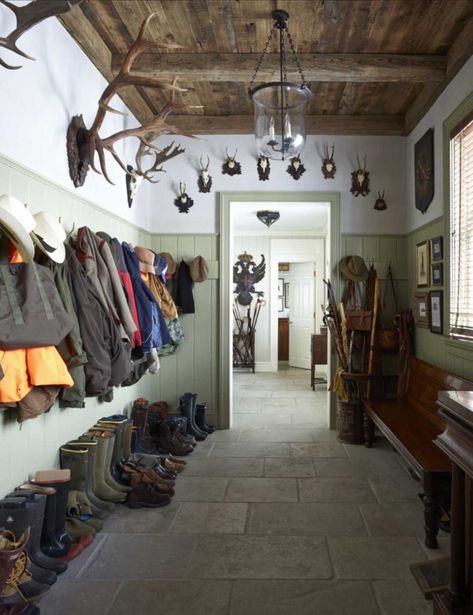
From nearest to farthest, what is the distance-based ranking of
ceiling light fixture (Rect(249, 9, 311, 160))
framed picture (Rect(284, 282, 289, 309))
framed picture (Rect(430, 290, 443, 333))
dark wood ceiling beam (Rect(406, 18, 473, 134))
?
1. ceiling light fixture (Rect(249, 9, 311, 160))
2. dark wood ceiling beam (Rect(406, 18, 473, 134))
3. framed picture (Rect(430, 290, 443, 333))
4. framed picture (Rect(284, 282, 289, 309))

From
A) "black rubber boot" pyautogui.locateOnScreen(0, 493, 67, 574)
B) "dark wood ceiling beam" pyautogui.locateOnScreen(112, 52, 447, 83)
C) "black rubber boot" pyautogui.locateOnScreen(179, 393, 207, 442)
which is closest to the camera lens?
"black rubber boot" pyautogui.locateOnScreen(0, 493, 67, 574)

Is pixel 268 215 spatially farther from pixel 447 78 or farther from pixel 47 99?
pixel 47 99

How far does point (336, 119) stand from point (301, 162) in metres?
0.53

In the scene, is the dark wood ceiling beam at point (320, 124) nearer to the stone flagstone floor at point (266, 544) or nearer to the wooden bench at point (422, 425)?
the wooden bench at point (422, 425)

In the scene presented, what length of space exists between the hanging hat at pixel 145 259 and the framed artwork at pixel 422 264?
7.55 ft

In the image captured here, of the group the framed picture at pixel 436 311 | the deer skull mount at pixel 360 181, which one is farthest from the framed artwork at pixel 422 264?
the deer skull mount at pixel 360 181

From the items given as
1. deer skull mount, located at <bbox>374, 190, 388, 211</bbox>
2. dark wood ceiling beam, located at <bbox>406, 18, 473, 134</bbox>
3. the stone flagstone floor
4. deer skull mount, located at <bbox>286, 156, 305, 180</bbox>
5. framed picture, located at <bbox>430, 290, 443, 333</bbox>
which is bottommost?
the stone flagstone floor

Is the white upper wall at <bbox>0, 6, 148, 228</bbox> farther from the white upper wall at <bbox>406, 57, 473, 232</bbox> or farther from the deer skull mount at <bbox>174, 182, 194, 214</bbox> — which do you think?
the white upper wall at <bbox>406, 57, 473, 232</bbox>

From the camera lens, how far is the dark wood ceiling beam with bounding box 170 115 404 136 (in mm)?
4691

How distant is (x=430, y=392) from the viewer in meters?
3.59

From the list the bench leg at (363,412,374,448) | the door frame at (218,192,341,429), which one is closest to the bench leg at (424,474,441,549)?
the bench leg at (363,412,374,448)

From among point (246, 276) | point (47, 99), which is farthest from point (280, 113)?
point (246, 276)

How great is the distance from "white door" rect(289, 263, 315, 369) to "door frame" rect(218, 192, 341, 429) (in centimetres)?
428

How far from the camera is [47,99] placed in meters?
2.72
